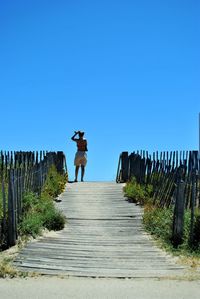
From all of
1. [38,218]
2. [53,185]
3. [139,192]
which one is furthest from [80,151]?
[38,218]

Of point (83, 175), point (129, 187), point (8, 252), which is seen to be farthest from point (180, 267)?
point (83, 175)

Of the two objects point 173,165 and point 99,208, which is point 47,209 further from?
point 173,165

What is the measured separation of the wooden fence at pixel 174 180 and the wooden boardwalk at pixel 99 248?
0.80 m

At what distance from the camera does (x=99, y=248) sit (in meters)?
11.3

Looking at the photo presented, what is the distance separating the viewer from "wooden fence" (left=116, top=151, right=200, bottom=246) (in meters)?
11.7

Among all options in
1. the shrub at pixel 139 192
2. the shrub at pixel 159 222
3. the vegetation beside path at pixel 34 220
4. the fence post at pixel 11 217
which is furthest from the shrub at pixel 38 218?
the shrub at pixel 139 192

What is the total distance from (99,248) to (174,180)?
3.69 metres

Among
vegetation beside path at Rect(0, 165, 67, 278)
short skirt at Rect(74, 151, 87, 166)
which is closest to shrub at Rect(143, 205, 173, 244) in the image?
vegetation beside path at Rect(0, 165, 67, 278)

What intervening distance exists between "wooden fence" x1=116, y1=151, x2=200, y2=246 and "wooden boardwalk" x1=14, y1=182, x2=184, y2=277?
0.80 metres

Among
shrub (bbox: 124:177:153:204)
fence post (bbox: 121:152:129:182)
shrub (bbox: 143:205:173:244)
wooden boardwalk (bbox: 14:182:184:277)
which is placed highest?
fence post (bbox: 121:152:129:182)

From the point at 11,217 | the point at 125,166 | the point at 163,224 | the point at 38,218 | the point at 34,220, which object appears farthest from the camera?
the point at 125,166

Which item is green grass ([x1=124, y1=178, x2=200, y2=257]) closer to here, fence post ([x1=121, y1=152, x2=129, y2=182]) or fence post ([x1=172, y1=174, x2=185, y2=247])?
fence post ([x1=172, y1=174, x2=185, y2=247])

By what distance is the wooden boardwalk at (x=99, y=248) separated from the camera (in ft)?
31.2

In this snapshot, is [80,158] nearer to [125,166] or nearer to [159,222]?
[125,166]
